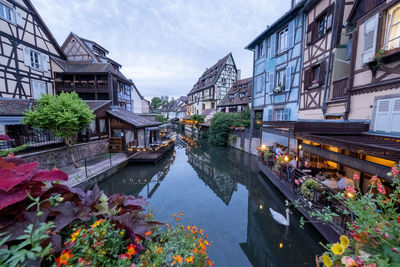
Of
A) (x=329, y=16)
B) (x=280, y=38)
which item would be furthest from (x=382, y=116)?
(x=280, y=38)

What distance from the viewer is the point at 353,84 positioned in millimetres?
6578

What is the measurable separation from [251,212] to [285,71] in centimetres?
1020

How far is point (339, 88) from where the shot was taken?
7512 millimetres

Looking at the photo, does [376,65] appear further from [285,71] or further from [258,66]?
[258,66]

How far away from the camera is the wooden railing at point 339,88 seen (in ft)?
23.7

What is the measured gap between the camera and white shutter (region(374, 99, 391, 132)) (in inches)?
208

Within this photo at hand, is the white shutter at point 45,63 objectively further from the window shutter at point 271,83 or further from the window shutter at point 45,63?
the window shutter at point 271,83

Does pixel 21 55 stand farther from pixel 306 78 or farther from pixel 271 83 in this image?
pixel 306 78

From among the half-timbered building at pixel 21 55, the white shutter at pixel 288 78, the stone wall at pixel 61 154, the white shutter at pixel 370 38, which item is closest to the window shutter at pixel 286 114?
the white shutter at pixel 288 78

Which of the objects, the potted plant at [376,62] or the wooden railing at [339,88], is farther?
the wooden railing at [339,88]

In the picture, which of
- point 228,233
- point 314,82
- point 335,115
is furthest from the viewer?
→ point 314,82

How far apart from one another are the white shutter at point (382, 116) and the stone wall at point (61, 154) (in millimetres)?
14734

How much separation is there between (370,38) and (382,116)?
2.92 meters

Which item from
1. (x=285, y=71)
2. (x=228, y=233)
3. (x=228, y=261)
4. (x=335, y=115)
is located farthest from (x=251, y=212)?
(x=285, y=71)
